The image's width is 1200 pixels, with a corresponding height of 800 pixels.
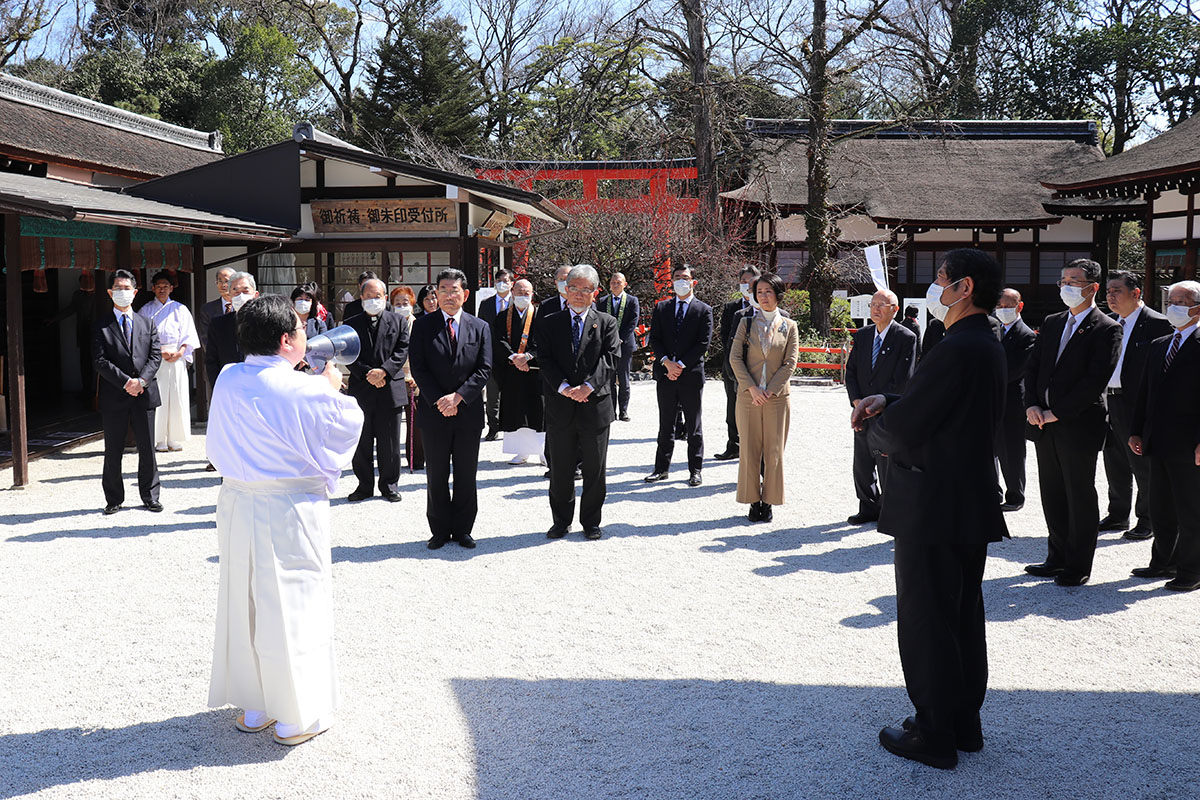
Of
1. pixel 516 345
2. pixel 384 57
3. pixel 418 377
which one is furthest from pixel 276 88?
pixel 418 377

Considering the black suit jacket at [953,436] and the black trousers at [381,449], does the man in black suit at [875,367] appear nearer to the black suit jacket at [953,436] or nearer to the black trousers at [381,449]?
the black suit jacket at [953,436]

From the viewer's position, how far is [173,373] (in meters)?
10.5

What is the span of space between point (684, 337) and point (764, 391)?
86.5 inches

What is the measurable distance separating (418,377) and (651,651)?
3029mm

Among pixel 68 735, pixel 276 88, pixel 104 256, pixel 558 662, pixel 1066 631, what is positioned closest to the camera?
pixel 68 735

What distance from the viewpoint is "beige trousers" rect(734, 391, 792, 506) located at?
7.56m

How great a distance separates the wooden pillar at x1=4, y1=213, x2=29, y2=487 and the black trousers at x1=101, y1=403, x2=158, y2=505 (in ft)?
4.30

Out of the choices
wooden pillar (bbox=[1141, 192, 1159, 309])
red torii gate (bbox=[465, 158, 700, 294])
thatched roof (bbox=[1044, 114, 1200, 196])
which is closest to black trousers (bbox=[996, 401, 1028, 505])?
thatched roof (bbox=[1044, 114, 1200, 196])

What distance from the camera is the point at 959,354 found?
3.56 meters

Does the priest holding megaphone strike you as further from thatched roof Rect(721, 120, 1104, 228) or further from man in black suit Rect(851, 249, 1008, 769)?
thatched roof Rect(721, 120, 1104, 228)

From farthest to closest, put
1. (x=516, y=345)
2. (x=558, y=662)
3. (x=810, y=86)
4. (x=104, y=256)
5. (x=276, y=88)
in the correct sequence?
(x=276, y=88) → (x=810, y=86) → (x=104, y=256) → (x=516, y=345) → (x=558, y=662)

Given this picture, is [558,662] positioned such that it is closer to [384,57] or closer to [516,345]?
[516,345]

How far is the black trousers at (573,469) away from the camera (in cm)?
714

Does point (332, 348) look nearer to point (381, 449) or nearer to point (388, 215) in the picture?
point (381, 449)
